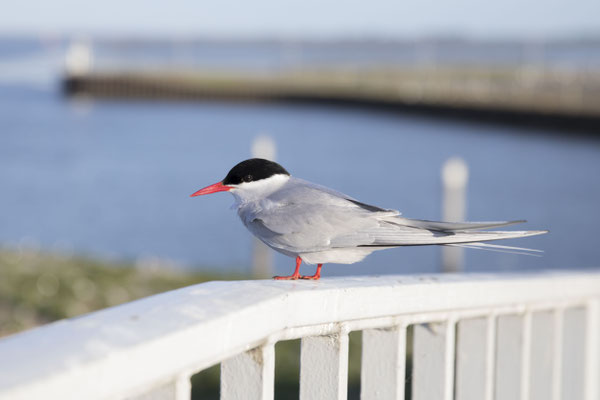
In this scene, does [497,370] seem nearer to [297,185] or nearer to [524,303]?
[524,303]

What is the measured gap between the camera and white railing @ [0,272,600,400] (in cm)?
105

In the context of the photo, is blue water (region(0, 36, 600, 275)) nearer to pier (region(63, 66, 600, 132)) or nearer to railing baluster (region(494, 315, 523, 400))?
pier (region(63, 66, 600, 132))

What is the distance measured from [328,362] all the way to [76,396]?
719 millimetres

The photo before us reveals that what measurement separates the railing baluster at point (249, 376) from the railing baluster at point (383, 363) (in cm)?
38

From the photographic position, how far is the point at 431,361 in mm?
1945

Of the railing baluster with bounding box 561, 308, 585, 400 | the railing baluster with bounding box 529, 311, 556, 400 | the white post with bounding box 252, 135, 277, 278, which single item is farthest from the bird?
the white post with bounding box 252, 135, 277, 278

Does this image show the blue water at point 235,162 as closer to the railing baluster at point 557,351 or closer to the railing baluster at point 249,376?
the railing baluster at point 557,351

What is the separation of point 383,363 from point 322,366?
21cm

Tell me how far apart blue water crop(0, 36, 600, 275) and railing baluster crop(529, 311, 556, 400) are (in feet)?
32.1

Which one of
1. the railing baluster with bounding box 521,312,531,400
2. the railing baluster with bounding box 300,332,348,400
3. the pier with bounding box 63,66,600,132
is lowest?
the railing baluster with bounding box 521,312,531,400

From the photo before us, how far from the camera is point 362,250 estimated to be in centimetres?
193

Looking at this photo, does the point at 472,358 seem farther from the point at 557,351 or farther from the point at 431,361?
the point at 557,351

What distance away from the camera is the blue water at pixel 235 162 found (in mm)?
15953

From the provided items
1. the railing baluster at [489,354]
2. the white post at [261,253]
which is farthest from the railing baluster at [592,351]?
the white post at [261,253]
